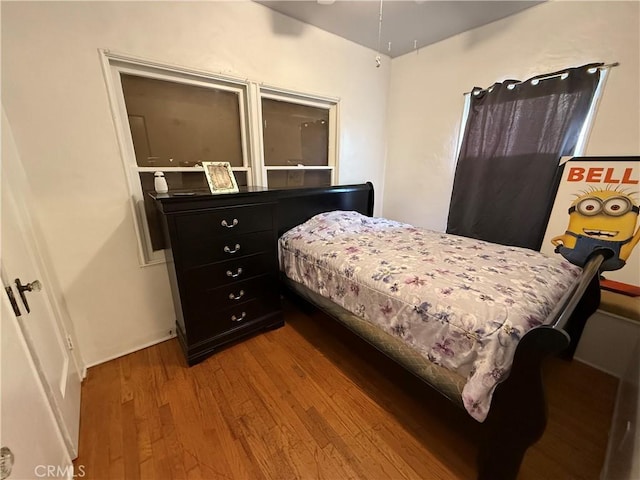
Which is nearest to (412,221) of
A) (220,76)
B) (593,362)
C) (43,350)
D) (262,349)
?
(593,362)

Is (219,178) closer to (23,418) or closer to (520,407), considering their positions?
(23,418)

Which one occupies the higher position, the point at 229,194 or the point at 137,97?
the point at 137,97

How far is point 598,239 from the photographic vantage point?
1892 mm

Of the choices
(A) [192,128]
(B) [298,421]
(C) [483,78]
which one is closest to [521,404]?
(B) [298,421]

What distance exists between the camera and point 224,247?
173cm

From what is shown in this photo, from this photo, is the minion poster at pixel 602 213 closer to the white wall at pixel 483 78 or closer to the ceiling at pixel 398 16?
the white wall at pixel 483 78

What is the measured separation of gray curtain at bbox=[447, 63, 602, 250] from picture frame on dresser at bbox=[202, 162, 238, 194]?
2.16 metres

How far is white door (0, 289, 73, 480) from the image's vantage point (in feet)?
2.46

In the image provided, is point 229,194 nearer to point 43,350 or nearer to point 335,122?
point 43,350

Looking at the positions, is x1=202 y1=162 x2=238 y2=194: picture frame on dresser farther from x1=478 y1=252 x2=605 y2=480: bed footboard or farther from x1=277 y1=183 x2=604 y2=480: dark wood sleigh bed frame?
x1=478 y1=252 x2=605 y2=480: bed footboard

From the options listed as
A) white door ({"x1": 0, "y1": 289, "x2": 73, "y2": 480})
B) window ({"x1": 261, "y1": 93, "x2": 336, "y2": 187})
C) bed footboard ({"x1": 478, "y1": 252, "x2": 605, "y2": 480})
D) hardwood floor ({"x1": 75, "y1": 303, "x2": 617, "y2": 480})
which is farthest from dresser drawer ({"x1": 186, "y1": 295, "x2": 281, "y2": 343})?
bed footboard ({"x1": 478, "y1": 252, "x2": 605, "y2": 480})

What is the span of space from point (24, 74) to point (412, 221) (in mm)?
3250

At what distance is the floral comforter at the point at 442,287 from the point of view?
99cm

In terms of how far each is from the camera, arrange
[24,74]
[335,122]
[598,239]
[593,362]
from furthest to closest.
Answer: [335,122], [598,239], [593,362], [24,74]
